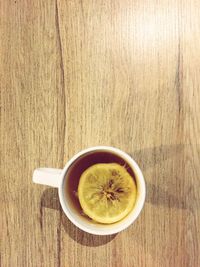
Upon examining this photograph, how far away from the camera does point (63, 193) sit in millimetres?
481

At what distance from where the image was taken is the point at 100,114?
0.54m

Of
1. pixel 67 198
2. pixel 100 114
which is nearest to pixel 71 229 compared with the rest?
pixel 67 198

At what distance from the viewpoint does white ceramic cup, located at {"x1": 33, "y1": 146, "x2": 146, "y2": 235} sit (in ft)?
1.54

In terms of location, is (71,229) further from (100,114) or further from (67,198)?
(100,114)

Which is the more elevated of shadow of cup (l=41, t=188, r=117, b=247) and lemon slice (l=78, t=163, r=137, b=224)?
lemon slice (l=78, t=163, r=137, b=224)

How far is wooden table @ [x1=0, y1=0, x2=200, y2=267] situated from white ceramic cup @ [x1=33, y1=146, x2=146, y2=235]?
0.05 metres

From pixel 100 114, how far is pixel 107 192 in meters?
0.12

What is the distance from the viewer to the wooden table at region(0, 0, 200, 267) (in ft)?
1.74

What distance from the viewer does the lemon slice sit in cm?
49

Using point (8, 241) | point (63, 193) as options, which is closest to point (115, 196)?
point (63, 193)

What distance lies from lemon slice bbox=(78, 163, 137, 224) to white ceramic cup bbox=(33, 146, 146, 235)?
10 millimetres

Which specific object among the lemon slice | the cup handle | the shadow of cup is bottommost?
the shadow of cup

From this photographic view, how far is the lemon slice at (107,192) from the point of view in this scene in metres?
0.49

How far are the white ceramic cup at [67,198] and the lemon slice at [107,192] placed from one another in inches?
0.4
